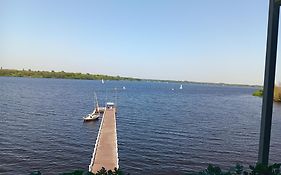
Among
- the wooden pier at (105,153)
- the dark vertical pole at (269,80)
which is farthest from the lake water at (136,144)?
the dark vertical pole at (269,80)

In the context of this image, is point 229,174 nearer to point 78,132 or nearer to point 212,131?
point 78,132

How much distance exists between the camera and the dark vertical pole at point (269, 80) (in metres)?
2.59

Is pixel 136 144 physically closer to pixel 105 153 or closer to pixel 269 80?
pixel 105 153

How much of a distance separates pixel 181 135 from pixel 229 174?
26.4m

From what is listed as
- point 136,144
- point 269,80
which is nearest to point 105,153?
point 136,144

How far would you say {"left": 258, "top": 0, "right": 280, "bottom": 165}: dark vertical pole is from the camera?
2594 mm

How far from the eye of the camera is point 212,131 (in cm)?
3066

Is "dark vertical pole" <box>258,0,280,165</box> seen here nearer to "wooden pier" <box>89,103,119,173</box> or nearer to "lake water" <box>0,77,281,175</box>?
"wooden pier" <box>89,103,119,173</box>

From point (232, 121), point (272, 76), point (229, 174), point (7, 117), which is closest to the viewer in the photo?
point (229, 174)

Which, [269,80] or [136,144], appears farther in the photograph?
[136,144]

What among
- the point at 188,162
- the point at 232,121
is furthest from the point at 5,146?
the point at 232,121

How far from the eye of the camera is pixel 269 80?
260 centimetres

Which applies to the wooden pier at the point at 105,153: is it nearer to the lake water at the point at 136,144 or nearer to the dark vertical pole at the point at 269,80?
the lake water at the point at 136,144

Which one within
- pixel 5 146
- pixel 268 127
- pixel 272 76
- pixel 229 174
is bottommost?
pixel 5 146
